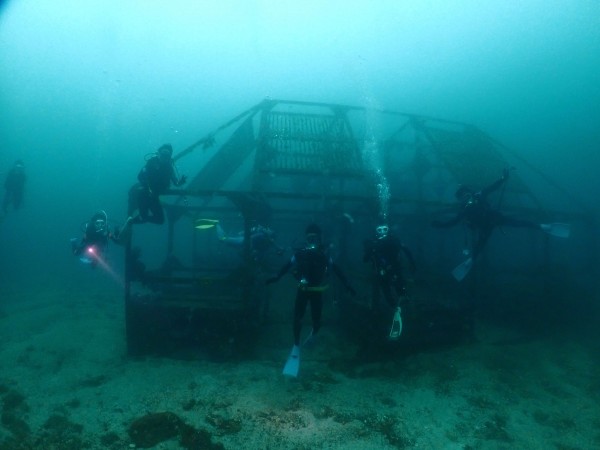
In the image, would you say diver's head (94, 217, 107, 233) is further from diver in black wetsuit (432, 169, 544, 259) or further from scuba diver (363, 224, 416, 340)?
diver in black wetsuit (432, 169, 544, 259)

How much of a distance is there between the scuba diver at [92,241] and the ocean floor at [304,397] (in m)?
2.58

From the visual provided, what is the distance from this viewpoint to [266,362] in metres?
8.68

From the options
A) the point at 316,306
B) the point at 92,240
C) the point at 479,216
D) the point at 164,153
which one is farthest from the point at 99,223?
the point at 479,216

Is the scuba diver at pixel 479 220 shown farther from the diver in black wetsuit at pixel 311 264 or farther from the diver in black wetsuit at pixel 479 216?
the diver in black wetsuit at pixel 311 264

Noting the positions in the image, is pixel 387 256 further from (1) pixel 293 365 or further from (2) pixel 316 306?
(1) pixel 293 365

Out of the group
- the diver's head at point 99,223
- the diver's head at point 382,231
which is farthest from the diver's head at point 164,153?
the diver's head at point 382,231

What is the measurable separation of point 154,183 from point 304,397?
640 centimetres

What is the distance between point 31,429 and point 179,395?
8.19ft

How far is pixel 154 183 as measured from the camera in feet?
29.3

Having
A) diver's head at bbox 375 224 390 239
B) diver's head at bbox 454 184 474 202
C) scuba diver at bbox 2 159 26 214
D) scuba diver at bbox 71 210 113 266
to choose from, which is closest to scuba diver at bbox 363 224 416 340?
diver's head at bbox 375 224 390 239

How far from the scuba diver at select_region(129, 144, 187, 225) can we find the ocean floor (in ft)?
12.5

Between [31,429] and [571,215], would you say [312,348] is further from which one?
[571,215]

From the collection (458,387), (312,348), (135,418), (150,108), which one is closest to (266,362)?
(312,348)

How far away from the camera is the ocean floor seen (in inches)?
233
